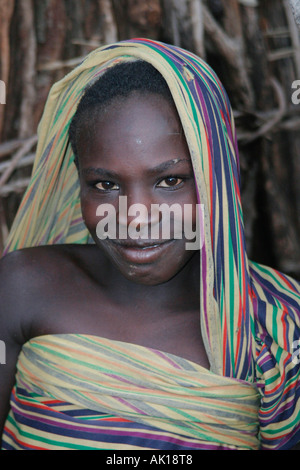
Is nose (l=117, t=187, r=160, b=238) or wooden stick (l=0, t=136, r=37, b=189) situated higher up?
wooden stick (l=0, t=136, r=37, b=189)

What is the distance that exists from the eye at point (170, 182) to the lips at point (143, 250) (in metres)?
0.11

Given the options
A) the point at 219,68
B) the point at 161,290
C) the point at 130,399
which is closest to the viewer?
the point at 130,399

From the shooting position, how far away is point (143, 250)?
1.21m

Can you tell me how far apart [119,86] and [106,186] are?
0.20m

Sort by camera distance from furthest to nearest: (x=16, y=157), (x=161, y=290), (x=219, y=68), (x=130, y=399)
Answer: (x=219, y=68) < (x=16, y=157) < (x=161, y=290) < (x=130, y=399)

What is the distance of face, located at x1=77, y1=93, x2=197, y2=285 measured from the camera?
1169 millimetres

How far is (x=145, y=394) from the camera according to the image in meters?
1.26

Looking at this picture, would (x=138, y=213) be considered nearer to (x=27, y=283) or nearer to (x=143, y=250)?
(x=143, y=250)

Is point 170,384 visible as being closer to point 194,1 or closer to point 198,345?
point 198,345

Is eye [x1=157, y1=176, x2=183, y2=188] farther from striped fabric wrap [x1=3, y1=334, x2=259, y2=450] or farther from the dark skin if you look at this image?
striped fabric wrap [x1=3, y1=334, x2=259, y2=450]

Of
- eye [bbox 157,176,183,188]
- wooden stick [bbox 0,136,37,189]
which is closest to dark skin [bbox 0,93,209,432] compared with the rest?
eye [bbox 157,176,183,188]

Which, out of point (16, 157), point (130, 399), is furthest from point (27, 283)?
point (16, 157)

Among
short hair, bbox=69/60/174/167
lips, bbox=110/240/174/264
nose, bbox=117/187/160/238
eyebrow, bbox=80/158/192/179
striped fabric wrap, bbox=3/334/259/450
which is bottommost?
striped fabric wrap, bbox=3/334/259/450
